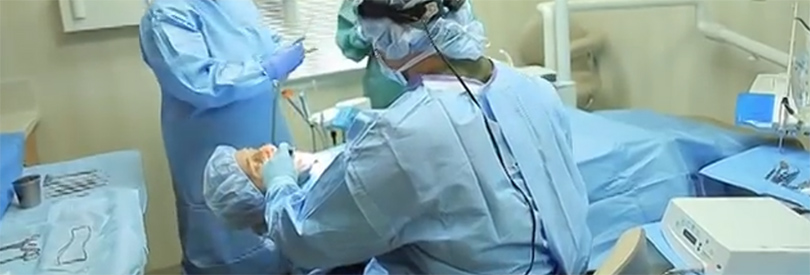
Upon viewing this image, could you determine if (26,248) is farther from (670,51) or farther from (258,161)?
(670,51)

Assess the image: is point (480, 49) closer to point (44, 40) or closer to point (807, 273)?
point (807, 273)

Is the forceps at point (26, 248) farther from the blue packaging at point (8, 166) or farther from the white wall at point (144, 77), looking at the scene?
the white wall at point (144, 77)

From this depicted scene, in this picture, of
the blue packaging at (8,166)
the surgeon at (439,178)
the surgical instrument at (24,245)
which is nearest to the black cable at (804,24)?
the surgeon at (439,178)

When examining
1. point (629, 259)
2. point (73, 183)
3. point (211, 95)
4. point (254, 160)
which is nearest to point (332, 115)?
point (211, 95)

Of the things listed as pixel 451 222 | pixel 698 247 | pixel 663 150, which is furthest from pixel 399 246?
pixel 663 150

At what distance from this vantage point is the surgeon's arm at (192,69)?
2227 mm

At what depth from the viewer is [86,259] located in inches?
62.0

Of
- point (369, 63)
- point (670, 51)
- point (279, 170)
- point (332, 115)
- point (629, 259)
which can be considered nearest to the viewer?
point (629, 259)

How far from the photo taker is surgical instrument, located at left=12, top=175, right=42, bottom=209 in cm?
191

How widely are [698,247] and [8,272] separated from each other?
1.23 m

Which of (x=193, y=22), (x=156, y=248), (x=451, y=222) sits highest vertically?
(x=193, y=22)

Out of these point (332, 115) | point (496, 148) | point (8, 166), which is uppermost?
point (496, 148)

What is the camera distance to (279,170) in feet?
5.32

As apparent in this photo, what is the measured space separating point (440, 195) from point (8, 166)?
110 cm
